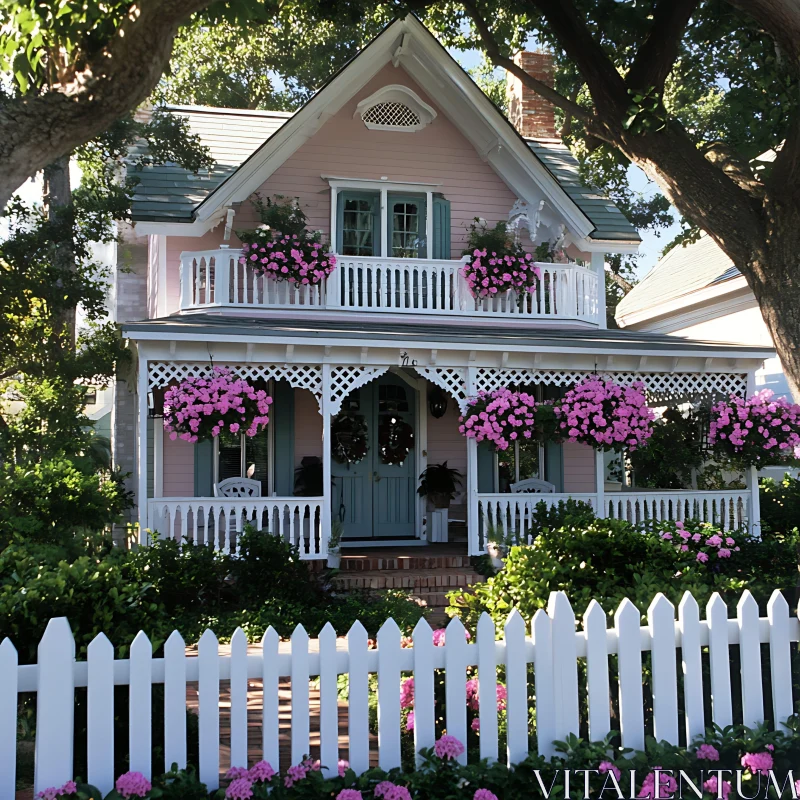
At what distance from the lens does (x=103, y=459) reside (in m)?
15.6

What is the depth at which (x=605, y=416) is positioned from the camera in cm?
1098

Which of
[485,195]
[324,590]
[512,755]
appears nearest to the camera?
[512,755]

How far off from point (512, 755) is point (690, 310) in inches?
583

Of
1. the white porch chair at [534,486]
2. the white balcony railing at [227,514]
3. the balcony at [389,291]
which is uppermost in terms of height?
the balcony at [389,291]

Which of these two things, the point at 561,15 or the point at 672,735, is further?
the point at 561,15

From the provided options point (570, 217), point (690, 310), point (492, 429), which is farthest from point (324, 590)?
point (690, 310)

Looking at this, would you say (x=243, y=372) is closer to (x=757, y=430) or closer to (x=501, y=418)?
(x=501, y=418)

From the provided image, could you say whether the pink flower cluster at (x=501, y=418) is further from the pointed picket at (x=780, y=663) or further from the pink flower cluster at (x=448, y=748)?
the pink flower cluster at (x=448, y=748)

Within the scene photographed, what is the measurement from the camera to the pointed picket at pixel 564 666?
4191mm

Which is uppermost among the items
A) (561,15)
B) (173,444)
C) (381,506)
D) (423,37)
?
(423,37)

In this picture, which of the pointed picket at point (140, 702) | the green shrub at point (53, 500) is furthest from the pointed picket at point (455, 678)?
the green shrub at point (53, 500)

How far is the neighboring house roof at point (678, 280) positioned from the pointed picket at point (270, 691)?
13.7 metres

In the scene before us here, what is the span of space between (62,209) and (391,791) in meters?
13.9

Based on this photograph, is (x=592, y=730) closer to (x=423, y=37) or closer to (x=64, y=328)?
(x=423, y=37)
